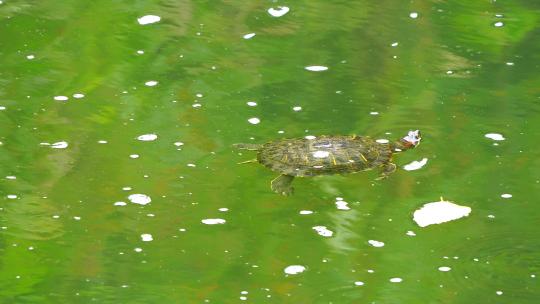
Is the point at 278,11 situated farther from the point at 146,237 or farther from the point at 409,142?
the point at 146,237

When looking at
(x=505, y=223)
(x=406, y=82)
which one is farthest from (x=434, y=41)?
(x=505, y=223)

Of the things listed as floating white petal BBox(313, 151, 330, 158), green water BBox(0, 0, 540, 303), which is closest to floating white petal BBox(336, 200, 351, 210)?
green water BBox(0, 0, 540, 303)

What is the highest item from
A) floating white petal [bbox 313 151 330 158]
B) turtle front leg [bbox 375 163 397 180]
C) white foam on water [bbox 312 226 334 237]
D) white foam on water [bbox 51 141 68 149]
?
white foam on water [bbox 51 141 68 149]

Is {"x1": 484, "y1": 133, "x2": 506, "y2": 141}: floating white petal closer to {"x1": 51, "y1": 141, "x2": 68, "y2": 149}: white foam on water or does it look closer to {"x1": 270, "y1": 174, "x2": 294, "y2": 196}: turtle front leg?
{"x1": 270, "y1": 174, "x2": 294, "y2": 196}: turtle front leg

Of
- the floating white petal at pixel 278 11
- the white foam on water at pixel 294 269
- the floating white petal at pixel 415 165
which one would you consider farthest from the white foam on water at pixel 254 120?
the floating white petal at pixel 278 11

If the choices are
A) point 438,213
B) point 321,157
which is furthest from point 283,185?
point 438,213

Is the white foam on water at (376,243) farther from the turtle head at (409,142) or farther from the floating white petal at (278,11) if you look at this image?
the floating white petal at (278,11)
